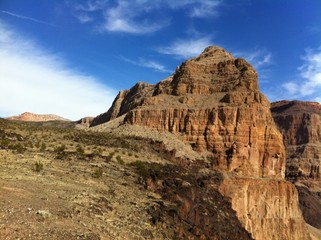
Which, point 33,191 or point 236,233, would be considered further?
point 236,233

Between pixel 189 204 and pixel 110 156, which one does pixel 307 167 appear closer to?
pixel 110 156

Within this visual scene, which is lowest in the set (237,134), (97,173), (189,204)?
(189,204)

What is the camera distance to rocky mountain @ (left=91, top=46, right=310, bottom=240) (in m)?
54.4

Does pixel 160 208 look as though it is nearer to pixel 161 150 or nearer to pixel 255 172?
pixel 161 150

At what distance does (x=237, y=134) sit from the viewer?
57.6 metres

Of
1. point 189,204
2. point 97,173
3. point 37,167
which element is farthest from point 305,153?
point 37,167

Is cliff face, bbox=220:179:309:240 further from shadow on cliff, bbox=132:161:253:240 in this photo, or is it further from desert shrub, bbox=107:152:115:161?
desert shrub, bbox=107:152:115:161

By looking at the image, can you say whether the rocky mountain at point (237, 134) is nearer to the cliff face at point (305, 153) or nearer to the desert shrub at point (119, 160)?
the desert shrub at point (119, 160)

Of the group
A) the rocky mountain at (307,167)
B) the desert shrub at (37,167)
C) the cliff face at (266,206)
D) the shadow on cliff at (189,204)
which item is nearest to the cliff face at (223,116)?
the cliff face at (266,206)

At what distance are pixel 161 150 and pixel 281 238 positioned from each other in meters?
21.2

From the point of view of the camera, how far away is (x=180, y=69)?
71.8 m

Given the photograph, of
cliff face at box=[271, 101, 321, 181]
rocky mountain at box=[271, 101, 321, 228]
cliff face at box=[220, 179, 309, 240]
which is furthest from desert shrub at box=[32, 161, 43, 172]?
cliff face at box=[271, 101, 321, 181]

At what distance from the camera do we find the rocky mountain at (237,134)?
178ft

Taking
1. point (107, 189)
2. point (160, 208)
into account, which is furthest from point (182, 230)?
point (107, 189)
